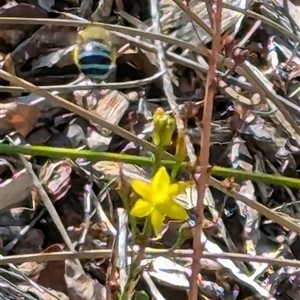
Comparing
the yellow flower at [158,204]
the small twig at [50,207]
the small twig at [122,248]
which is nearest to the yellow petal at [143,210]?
the yellow flower at [158,204]

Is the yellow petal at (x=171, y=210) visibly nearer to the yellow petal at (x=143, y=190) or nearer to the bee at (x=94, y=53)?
the yellow petal at (x=143, y=190)

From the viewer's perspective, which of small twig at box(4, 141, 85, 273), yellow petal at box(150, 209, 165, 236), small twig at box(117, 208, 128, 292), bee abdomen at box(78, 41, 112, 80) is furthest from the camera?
bee abdomen at box(78, 41, 112, 80)

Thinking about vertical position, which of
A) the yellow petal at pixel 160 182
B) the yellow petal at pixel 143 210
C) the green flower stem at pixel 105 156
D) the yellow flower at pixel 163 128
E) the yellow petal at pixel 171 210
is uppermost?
the yellow flower at pixel 163 128

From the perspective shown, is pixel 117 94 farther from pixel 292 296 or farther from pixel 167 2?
pixel 292 296

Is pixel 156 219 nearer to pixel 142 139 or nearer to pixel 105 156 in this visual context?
pixel 105 156

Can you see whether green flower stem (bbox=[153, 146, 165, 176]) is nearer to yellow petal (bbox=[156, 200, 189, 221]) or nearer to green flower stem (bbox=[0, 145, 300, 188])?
yellow petal (bbox=[156, 200, 189, 221])

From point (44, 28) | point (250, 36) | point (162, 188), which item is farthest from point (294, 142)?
point (162, 188)

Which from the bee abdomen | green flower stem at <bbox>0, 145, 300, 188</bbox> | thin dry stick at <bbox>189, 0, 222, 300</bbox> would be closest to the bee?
the bee abdomen

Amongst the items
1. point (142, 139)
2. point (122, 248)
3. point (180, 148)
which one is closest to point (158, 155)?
point (180, 148)
